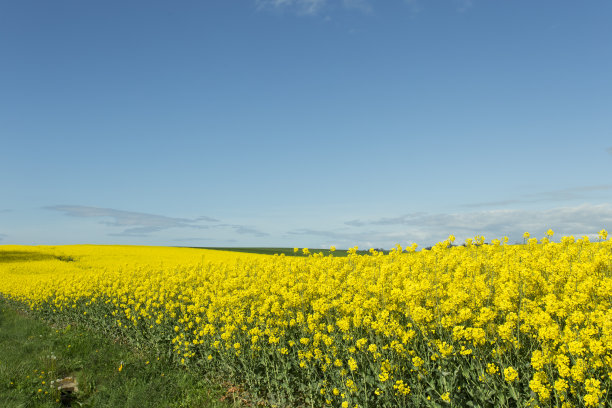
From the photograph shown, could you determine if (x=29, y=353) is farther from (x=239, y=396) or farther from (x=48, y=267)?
(x=48, y=267)

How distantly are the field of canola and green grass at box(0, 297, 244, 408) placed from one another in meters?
0.50

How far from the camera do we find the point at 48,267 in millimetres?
29953

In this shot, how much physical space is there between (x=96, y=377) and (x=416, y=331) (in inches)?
287

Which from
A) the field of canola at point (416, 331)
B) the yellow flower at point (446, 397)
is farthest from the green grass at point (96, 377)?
the yellow flower at point (446, 397)

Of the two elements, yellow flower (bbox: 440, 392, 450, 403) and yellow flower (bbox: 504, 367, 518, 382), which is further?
yellow flower (bbox: 440, 392, 450, 403)

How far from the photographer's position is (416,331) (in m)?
5.96

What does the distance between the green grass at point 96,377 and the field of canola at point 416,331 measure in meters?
0.50

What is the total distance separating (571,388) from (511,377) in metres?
0.66

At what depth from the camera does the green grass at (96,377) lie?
792 centimetres

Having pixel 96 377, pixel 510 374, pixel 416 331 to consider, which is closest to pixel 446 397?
pixel 510 374

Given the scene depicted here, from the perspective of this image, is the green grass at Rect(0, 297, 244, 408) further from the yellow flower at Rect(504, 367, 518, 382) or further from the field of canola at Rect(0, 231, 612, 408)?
the yellow flower at Rect(504, 367, 518, 382)

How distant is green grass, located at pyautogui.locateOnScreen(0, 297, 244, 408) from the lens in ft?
26.0

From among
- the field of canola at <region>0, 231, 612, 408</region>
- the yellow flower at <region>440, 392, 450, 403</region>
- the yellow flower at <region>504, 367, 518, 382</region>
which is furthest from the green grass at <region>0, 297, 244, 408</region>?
the yellow flower at <region>504, 367, 518, 382</region>

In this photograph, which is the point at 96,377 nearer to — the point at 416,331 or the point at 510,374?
the point at 416,331
